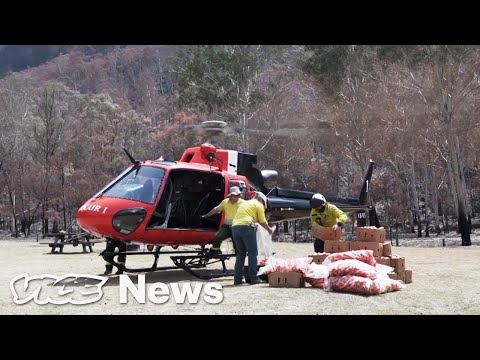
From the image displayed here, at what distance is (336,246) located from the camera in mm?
9180

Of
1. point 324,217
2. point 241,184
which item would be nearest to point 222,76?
point 241,184

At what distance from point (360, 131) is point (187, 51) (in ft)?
39.3

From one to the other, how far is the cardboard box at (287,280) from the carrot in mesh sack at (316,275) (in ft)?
0.30

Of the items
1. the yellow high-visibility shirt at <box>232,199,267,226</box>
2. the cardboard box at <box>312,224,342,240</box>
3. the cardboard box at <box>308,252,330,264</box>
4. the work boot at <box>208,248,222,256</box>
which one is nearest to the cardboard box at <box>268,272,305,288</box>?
the cardboard box at <box>308,252,330,264</box>

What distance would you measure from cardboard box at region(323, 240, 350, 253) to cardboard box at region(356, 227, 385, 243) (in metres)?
0.29

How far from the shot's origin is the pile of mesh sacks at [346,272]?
24.7 ft

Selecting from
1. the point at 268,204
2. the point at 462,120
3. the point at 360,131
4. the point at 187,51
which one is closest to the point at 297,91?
the point at 187,51

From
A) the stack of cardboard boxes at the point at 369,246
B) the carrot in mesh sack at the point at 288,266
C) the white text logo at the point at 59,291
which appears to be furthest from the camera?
the stack of cardboard boxes at the point at 369,246

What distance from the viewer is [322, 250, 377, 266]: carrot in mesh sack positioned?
8320mm

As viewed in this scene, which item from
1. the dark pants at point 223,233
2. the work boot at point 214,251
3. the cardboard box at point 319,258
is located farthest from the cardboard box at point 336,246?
the work boot at point 214,251

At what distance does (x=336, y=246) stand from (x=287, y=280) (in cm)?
124

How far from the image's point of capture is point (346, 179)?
41.0 metres

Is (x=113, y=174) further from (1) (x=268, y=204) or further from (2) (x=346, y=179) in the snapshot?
(1) (x=268, y=204)

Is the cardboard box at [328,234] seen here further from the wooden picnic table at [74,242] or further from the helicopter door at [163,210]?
the wooden picnic table at [74,242]
